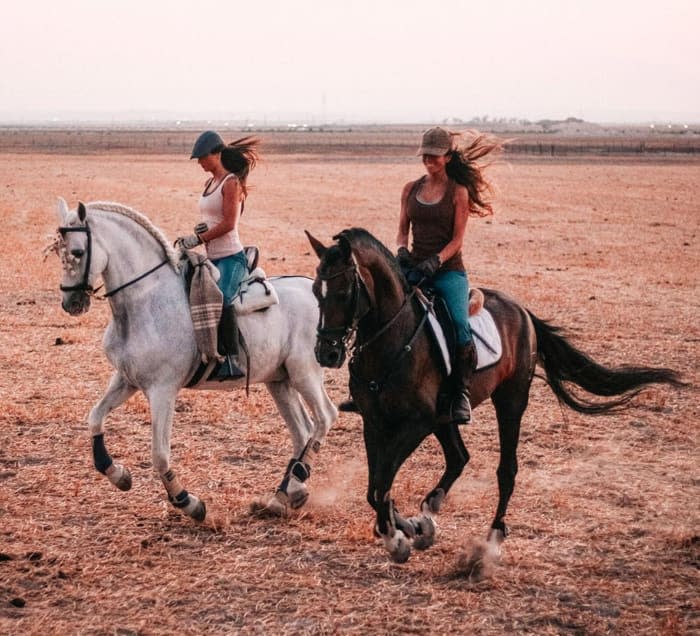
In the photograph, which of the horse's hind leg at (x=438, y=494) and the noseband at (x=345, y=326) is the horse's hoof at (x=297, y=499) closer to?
the horse's hind leg at (x=438, y=494)

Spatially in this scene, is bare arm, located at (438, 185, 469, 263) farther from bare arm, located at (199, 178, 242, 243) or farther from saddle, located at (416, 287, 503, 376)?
bare arm, located at (199, 178, 242, 243)

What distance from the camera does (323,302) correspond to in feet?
20.1

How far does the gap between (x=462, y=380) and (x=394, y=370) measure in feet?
2.05

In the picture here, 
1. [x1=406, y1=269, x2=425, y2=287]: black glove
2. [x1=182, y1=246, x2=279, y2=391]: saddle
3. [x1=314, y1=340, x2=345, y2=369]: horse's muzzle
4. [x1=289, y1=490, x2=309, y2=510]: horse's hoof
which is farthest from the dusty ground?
[x1=406, y1=269, x2=425, y2=287]: black glove

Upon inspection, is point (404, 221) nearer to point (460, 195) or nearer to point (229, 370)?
point (460, 195)

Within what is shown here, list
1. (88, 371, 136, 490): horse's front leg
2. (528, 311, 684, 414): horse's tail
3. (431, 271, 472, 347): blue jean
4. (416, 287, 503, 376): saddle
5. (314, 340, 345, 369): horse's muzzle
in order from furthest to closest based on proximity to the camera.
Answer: (528, 311, 684, 414): horse's tail → (88, 371, 136, 490): horse's front leg → (431, 271, 472, 347): blue jean → (416, 287, 503, 376): saddle → (314, 340, 345, 369): horse's muzzle

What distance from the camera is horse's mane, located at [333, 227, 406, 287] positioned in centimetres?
634

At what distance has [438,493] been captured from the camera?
725 cm

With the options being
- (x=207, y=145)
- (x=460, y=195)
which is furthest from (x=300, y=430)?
(x=460, y=195)

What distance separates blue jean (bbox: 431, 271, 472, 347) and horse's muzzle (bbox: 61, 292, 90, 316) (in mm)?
2510

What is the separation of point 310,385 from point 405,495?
121 centimetres

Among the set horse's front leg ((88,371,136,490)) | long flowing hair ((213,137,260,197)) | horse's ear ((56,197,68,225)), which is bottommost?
horse's front leg ((88,371,136,490))

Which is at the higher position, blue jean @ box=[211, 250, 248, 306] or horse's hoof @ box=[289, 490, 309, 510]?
blue jean @ box=[211, 250, 248, 306]

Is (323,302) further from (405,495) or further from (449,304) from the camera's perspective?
(405,495)
